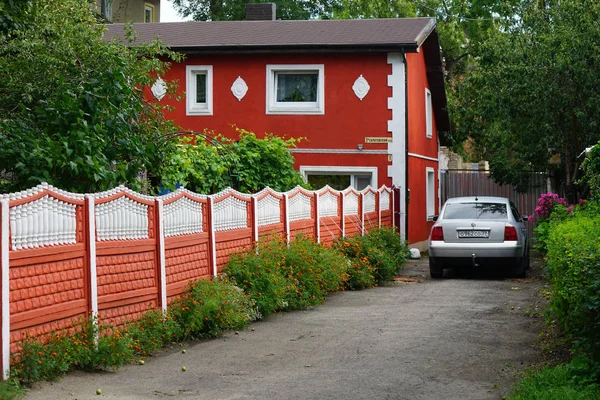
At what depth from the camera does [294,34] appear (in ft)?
85.7

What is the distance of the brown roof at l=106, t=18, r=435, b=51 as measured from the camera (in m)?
24.4

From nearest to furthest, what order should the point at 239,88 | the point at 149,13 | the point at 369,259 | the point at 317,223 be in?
the point at 317,223, the point at 369,259, the point at 239,88, the point at 149,13

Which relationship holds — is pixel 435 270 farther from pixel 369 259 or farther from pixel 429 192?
pixel 429 192

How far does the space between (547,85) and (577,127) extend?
1719 mm

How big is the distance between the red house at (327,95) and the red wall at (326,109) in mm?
25

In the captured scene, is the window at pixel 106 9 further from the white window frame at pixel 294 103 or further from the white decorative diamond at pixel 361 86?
the white decorative diamond at pixel 361 86

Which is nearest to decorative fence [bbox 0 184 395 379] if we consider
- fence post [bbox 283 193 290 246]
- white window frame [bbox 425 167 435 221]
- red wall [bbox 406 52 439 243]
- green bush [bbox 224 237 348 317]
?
green bush [bbox 224 237 348 317]

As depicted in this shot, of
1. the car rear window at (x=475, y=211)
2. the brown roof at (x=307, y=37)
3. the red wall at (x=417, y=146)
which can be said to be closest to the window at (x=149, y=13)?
the brown roof at (x=307, y=37)

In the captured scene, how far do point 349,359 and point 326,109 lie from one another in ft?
52.8

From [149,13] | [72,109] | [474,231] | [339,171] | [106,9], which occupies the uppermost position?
[149,13]

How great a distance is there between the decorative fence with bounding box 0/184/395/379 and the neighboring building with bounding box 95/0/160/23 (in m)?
29.0

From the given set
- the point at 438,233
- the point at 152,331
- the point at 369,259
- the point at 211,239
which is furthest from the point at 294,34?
the point at 152,331

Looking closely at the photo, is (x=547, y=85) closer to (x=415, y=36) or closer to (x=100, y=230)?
(x=415, y=36)

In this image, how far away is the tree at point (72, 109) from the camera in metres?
11.0
